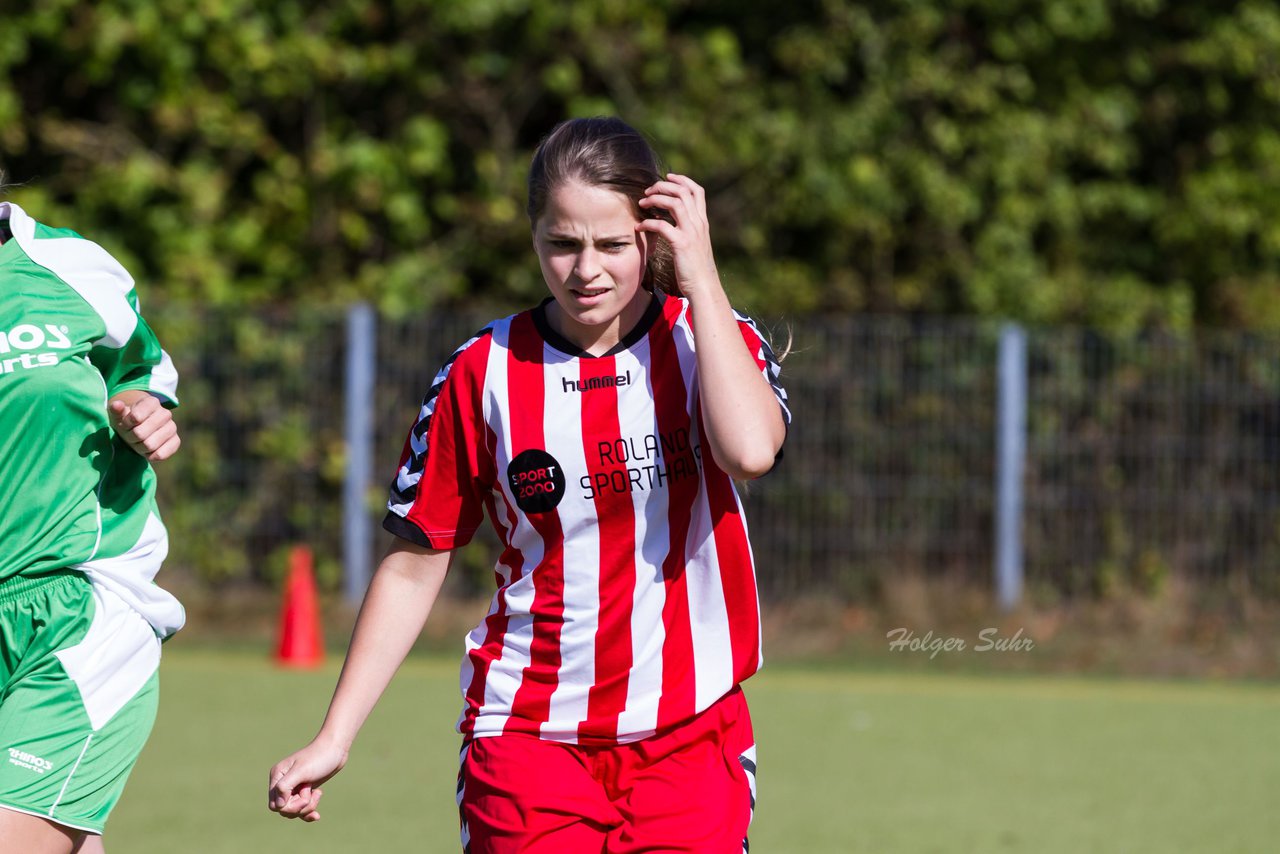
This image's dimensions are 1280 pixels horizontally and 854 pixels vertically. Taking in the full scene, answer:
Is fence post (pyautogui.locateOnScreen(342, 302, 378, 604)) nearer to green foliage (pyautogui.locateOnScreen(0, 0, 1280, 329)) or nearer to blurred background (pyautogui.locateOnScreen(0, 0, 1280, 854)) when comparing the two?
blurred background (pyautogui.locateOnScreen(0, 0, 1280, 854))

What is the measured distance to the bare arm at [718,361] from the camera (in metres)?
2.96

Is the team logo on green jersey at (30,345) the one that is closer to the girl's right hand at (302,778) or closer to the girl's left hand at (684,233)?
the girl's right hand at (302,778)

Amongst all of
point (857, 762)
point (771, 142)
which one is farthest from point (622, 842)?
point (771, 142)

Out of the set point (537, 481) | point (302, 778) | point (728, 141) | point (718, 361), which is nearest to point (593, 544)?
point (537, 481)

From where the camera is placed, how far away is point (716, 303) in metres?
2.98

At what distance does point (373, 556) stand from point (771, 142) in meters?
3.82

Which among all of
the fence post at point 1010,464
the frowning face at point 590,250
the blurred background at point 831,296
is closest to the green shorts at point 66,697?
the frowning face at point 590,250

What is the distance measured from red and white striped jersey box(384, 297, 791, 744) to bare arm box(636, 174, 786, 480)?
20 cm

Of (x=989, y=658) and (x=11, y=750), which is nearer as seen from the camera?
(x=11, y=750)

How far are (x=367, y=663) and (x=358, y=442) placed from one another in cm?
769

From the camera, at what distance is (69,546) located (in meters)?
3.36

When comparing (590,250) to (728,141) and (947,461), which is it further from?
(728,141)

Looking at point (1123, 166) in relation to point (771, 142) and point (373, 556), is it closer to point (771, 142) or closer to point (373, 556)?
point (771, 142)

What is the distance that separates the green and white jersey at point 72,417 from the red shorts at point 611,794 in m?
0.84
